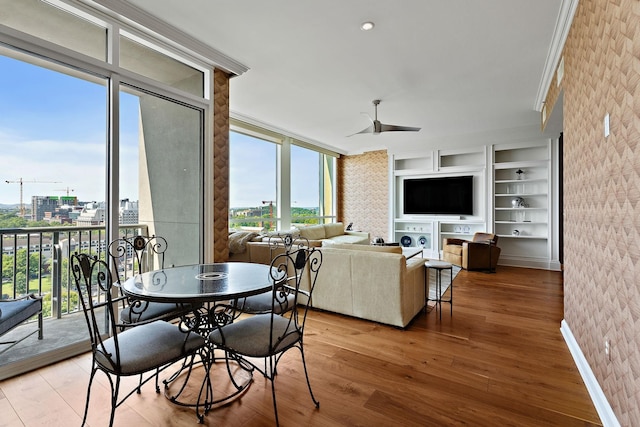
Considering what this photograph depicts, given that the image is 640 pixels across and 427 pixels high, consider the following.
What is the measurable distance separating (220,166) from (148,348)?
2.27 metres

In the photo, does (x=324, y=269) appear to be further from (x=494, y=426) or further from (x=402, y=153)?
(x=402, y=153)

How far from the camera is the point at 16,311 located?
2064mm

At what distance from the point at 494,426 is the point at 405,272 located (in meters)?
1.44

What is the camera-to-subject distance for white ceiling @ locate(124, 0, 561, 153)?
8.28 ft

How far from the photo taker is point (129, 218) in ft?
10.1

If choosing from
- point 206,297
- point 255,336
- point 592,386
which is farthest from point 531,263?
point 206,297

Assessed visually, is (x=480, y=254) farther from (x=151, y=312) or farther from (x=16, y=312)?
(x=16, y=312)

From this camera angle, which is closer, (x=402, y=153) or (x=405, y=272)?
(x=405, y=272)

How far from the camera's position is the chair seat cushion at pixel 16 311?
6.41 ft

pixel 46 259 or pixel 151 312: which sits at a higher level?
pixel 46 259

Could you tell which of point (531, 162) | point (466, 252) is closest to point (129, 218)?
point (466, 252)

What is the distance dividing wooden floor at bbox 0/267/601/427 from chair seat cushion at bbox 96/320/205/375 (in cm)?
46

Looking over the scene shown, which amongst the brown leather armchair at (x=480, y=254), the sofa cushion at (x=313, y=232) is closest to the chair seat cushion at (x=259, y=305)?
the sofa cushion at (x=313, y=232)

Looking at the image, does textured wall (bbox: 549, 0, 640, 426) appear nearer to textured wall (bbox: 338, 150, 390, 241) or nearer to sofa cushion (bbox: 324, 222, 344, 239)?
sofa cushion (bbox: 324, 222, 344, 239)
